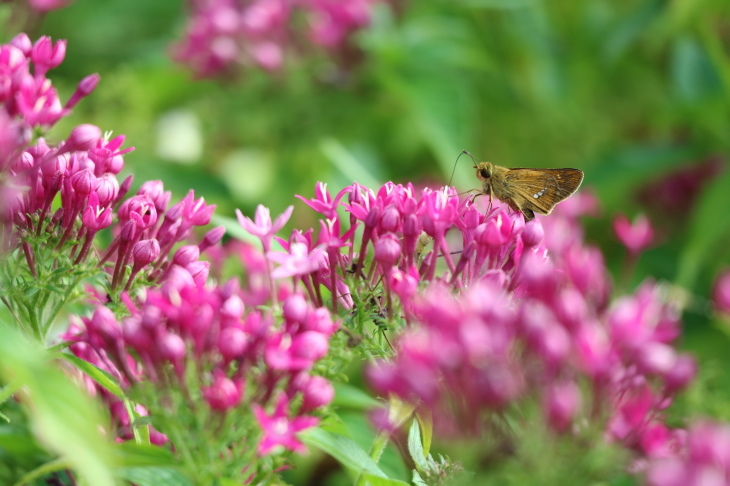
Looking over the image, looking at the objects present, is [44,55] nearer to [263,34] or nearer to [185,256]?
[185,256]

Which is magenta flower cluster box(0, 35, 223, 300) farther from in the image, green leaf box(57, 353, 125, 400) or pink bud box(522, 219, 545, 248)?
pink bud box(522, 219, 545, 248)

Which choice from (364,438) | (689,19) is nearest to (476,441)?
(364,438)

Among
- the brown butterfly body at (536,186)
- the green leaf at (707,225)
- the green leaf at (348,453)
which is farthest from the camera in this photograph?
the green leaf at (707,225)

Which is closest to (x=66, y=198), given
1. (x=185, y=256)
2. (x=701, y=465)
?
(x=185, y=256)

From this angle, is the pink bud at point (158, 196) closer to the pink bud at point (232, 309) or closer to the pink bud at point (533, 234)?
the pink bud at point (232, 309)

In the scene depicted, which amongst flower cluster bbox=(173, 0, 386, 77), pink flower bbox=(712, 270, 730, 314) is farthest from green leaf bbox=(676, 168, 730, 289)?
flower cluster bbox=(173, 0, 386, 77)

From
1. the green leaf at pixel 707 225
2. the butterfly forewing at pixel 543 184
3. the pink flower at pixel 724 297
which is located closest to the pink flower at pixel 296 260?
the butterfly forewing at pixel 543 184

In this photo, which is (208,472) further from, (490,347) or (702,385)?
(702,385)
